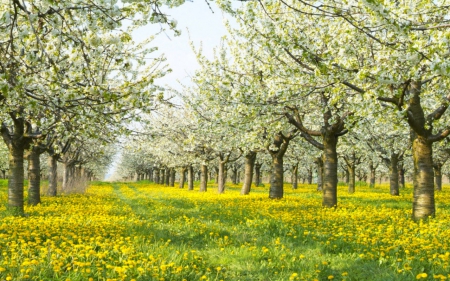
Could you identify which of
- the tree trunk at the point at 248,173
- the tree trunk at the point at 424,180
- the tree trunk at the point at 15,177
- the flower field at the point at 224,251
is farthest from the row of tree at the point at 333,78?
the tree trunk at the point at 248,173

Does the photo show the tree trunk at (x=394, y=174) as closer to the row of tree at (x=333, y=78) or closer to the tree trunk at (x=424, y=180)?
the row of tree at (x=333, y=78)

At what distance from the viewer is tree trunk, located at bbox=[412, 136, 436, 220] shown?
40.1 ft

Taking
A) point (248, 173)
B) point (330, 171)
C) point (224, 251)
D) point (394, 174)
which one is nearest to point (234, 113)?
point (330, 171)

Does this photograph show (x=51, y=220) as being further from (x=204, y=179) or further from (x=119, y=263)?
(x=204, y=179)

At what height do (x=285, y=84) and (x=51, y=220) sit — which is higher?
(x=285, y=84)

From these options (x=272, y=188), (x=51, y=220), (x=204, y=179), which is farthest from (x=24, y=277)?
(x=204, y=179)

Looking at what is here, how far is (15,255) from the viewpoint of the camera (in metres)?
6.50

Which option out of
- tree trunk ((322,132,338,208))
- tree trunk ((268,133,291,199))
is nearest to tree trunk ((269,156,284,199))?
tree trunk ((268,133,291,199))

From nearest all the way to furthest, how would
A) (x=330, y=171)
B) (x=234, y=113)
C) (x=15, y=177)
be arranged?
1. (x=15, y=177)
2. (x=234, y=113)
3. (x=330, y=171)

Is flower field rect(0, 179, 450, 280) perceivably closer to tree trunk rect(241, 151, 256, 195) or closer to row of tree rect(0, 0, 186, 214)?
row of tree rect(0, 0, 186, 214)

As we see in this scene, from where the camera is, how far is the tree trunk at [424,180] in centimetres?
1223

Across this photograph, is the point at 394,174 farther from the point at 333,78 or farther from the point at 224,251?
the point at 224,251

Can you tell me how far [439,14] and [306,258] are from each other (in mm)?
7937

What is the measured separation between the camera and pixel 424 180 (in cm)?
1223
